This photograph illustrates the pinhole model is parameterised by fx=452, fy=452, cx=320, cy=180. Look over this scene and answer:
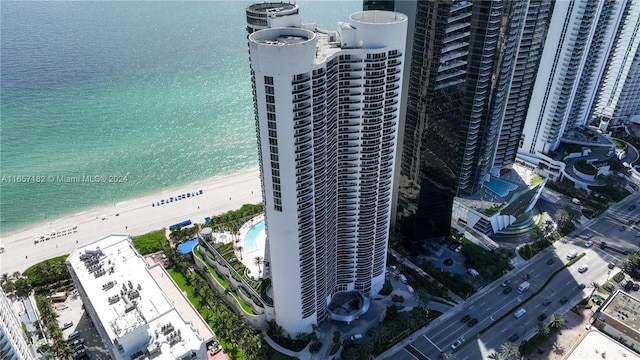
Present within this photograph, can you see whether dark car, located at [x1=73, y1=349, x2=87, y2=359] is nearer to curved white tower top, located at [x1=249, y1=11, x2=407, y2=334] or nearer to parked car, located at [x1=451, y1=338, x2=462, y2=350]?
curved white tower top, located at [x1=249, y1=11, x2=407, y2=334]

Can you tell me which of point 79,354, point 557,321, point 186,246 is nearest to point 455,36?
point 557,321

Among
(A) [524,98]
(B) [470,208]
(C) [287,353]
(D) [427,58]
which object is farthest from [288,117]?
(A) [524,98]

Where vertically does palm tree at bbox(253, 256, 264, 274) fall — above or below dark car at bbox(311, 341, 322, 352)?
above

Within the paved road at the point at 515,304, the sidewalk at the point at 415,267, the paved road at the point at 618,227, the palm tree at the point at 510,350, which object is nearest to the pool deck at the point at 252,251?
the paved road at the point at 515,304

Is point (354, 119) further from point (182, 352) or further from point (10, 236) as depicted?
point (10, 236)

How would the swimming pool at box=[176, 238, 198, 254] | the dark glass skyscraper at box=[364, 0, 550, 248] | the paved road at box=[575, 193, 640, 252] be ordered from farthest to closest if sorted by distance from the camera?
the paved road at box=[575, 193, 640, 252]
the swimming pool at box=[176, 238, 198, 254]
the dark glass skyscraper at box=[364, 0, 550, 248]

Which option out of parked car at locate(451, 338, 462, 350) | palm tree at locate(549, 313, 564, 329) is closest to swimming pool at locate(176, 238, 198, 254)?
parked car at locate(451, 338, 462, 350)
